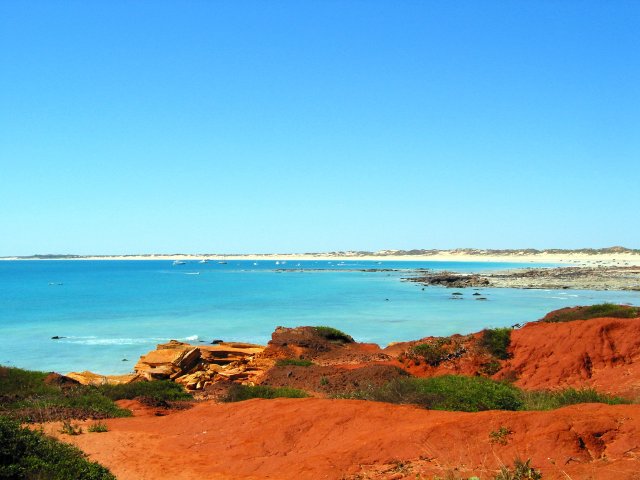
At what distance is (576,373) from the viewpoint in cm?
2069

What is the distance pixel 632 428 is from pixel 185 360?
58.9 ft

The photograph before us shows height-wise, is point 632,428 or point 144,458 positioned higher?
point 632,428

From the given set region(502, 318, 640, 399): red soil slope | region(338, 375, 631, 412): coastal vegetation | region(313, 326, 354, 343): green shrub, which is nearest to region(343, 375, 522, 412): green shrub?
region(338, 375, 631, 412): coastal vegetation

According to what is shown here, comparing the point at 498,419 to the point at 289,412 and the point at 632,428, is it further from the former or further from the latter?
the point at 289,412

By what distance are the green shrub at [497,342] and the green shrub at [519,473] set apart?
17.4 m

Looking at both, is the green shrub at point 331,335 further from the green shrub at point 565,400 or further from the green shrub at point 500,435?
the green shrub at point 500,435

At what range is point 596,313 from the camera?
27469mm

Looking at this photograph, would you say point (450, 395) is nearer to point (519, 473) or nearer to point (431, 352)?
point (519, 473)

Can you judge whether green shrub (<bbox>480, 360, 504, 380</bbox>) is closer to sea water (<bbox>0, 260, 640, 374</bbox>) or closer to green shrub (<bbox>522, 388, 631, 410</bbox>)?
green shrub (<bbox>522, 388, 631, 410</bbox>)

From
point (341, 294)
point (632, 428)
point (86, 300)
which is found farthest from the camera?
point (341, 294)

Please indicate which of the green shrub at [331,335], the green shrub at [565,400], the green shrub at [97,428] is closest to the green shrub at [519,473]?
the green shrub at [565,400]

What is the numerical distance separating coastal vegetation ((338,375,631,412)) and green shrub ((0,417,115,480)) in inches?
294

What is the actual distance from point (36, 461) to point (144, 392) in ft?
33.9

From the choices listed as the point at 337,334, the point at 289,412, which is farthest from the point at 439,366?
the point at 289,412
